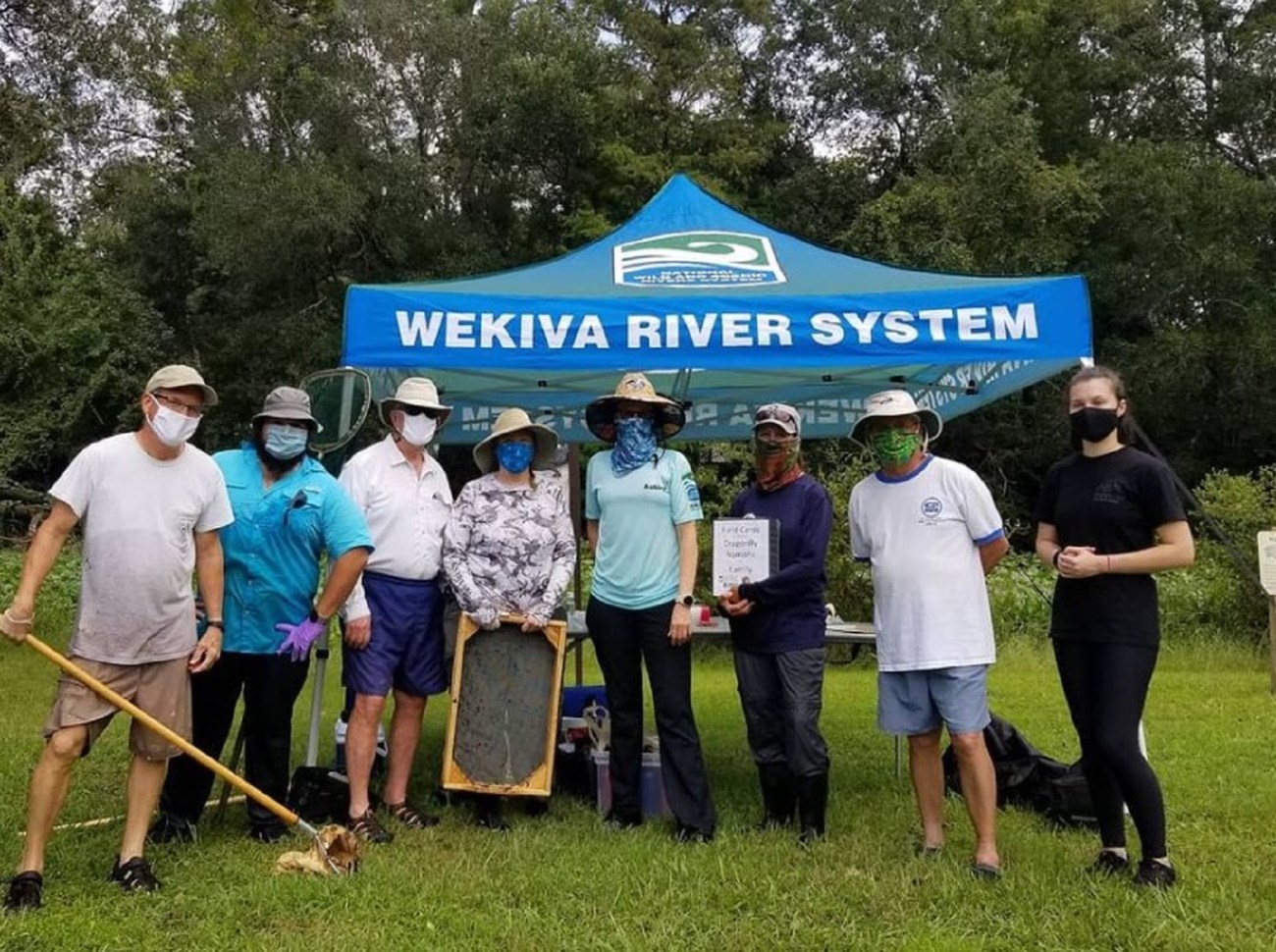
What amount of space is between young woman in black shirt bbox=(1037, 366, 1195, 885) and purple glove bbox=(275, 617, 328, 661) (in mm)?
2750

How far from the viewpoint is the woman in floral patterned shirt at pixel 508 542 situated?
4.65 m

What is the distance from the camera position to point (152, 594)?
374 cm

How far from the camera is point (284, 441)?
4340 mm

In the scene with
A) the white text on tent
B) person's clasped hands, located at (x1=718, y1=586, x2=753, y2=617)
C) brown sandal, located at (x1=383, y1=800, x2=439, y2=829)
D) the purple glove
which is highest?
the white text on tent

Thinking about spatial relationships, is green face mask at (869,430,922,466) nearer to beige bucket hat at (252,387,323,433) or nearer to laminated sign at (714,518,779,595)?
laminated sign at (714,518,779,595)

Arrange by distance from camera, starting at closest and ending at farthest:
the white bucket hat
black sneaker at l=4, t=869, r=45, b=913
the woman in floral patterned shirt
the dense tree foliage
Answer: black sneaker at l=4, t=869, r=45, b=913
the white bucket hat
the woman in floral patterned shirt
the dense tree foliage

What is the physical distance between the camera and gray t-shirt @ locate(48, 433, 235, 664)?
145 inches

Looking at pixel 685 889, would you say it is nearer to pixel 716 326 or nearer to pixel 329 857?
pixel 329 857


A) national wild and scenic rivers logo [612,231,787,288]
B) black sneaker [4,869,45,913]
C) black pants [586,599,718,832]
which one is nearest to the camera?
black sneaker [4,869,45,913]

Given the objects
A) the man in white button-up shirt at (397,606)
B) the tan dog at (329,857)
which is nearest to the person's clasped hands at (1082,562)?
the man in white button-up shirt at (397,606)

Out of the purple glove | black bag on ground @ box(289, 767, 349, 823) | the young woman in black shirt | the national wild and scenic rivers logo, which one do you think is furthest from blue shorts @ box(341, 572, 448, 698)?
the young woman in black shirt

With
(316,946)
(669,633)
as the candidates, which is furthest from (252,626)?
(669,633)

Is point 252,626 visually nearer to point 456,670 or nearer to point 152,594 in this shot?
point 152,594

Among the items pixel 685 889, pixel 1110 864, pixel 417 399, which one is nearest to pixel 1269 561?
pixel 1110 864
